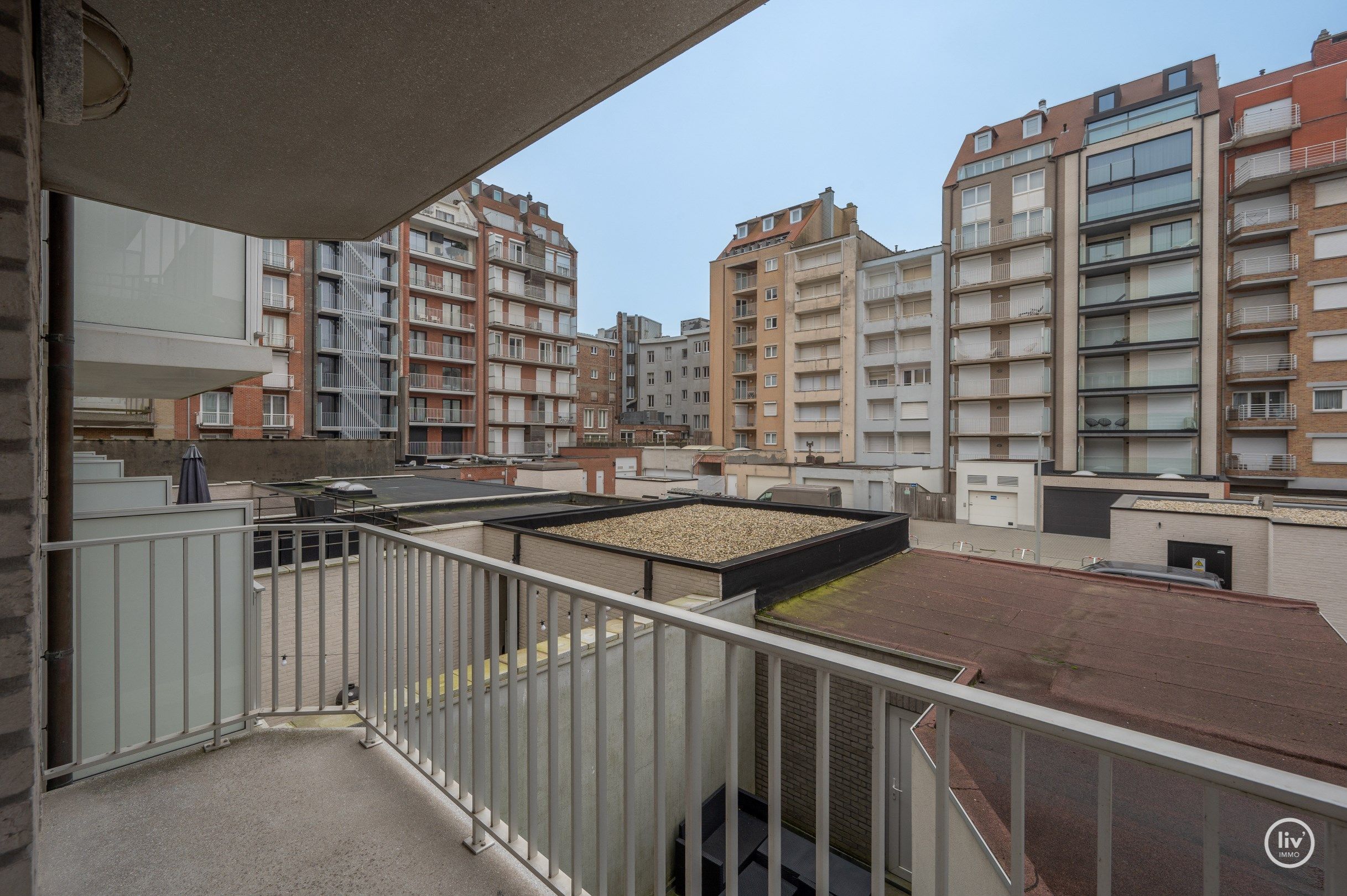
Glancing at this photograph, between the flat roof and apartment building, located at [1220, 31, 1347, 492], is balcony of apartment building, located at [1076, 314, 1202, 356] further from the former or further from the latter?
the flat roof

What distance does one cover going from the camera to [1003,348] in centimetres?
2875

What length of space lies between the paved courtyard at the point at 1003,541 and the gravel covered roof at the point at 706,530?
11900mm

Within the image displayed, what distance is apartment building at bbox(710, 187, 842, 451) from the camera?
37344mm

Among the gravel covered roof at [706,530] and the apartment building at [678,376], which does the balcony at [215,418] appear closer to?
the gravel covered roof at [706,530]

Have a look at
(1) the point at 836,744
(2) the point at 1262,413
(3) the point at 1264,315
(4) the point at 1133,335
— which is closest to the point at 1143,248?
(4) the point at 1133,335

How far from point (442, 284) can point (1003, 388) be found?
31.6 m

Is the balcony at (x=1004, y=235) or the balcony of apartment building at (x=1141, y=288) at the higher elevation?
the balcony at (x=1004, y=235)

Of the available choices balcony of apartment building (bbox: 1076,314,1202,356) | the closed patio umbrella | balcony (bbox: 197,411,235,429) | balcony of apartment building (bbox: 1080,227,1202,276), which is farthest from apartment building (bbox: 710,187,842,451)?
the closed patio umbrella

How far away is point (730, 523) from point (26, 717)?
976cm

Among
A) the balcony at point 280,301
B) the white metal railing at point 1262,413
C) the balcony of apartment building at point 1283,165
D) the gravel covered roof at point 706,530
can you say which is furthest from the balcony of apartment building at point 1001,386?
the balcony at point 280,301

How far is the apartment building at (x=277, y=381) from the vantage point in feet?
83.5

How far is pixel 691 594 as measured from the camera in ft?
23.4

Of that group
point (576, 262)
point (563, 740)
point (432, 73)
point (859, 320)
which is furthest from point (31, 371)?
point (576, 262)

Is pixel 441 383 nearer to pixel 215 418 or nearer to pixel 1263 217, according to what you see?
pixel 215 418
